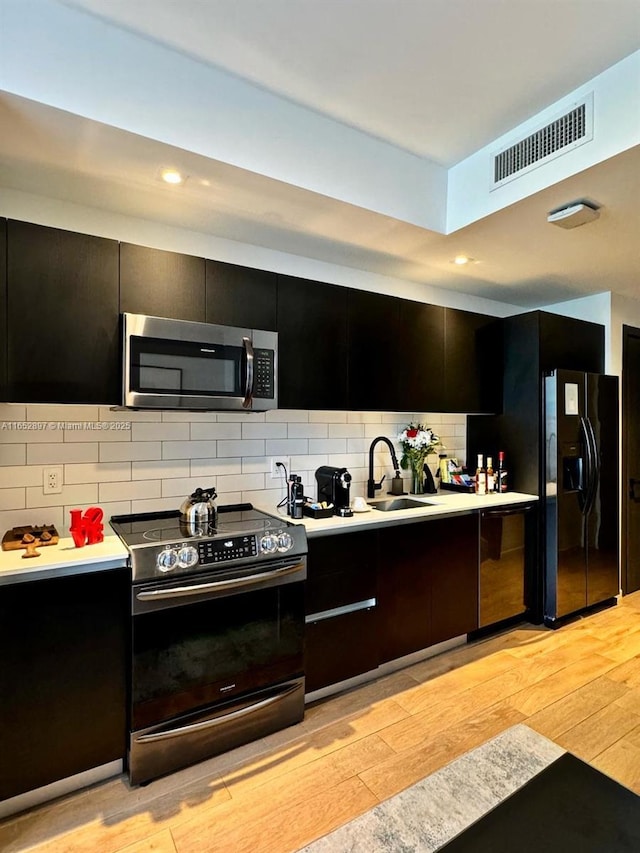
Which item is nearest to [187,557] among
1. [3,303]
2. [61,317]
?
[61,317]

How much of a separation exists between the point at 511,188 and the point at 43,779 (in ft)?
10.6

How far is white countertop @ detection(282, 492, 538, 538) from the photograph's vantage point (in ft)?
8.03

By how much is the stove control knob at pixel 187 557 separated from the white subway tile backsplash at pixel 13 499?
2.88 ft

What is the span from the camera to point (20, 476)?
2201 mm

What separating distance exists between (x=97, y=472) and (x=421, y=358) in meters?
2.13

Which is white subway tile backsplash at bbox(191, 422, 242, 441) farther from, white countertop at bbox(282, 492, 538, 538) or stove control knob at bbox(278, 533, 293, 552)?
stove control knob at bbox(278, 533, 293, 552)

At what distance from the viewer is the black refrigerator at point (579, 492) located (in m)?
3.35

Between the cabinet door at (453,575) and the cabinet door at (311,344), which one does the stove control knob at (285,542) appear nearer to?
the cabinet door at (311,344)

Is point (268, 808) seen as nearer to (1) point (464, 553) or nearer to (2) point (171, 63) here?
(1) point (464, 553)

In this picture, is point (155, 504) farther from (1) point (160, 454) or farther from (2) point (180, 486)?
(1) point (160, 454)

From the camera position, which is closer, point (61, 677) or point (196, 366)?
point (61, 677)

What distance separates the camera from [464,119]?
2121 millimetres

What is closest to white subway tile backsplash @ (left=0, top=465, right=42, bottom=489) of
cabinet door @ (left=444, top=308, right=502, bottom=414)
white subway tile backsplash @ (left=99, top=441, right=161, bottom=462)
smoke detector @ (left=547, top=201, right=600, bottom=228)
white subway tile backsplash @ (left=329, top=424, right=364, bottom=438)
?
white subway tile backsplash @ (left=99, top=441, right=161, bottom=462)

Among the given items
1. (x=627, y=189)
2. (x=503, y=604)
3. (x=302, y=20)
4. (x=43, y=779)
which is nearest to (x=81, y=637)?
(x=43, y=779)
